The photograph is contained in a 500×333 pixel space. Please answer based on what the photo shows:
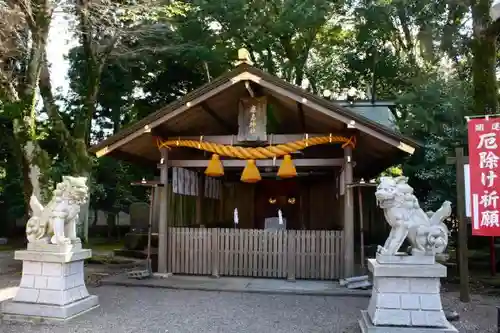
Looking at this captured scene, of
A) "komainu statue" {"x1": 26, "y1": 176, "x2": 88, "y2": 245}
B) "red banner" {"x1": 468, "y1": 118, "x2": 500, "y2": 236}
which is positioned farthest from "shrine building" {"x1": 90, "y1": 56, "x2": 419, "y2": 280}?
"komainu statue" {"x1": 26, "y1": 176, "x2": 88, "y2": 245}

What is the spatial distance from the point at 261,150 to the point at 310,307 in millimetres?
3531

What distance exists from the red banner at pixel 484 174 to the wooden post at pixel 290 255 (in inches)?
143

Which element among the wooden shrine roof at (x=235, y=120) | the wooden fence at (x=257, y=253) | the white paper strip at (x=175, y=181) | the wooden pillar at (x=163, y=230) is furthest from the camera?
the white paper strip at (x=175, y=181)

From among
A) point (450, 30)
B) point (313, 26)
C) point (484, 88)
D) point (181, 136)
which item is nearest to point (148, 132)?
point (181, 136)

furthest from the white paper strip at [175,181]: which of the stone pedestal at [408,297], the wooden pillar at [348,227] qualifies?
the stone pedestal at [408,297]

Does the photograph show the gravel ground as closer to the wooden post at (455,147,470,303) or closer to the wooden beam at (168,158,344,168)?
the wooden post at (455,147,470,303)

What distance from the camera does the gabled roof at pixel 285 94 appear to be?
339 inches

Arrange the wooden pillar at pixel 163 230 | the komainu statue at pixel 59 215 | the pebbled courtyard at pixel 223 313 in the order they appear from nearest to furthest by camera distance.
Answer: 1. the pebbled courtyard at pixel 223 313
2. the komainu statue at pixel 59 215
3. the wooden pillar at pixel 163 230

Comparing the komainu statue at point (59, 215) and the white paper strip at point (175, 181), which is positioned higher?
the white paper strip at point (175, 181)

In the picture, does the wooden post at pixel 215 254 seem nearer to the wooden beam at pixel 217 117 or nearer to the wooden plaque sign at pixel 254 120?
the wooden plaque sign at pixel 254 120

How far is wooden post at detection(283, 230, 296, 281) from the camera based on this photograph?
30.8 feet

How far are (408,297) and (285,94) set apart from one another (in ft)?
15.7

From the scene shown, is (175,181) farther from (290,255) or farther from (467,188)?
(467,188)

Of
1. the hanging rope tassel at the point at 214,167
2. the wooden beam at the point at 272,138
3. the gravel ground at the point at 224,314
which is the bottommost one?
the gravel ground at the point at 224,314
